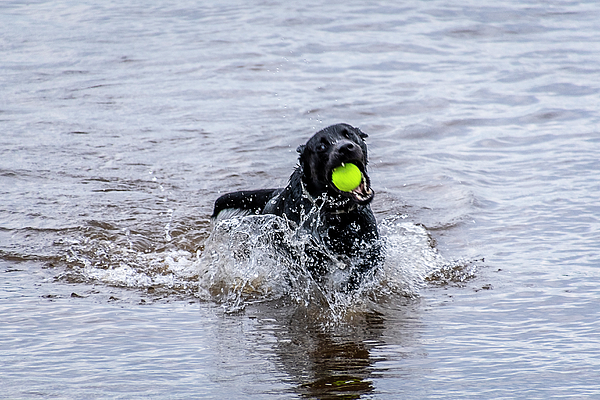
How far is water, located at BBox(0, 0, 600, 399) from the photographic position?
4.55 metres

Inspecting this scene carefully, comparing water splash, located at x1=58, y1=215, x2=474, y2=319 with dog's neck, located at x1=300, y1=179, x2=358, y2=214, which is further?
water splash, located at x1=58, y1=215, x2=474, y2=319

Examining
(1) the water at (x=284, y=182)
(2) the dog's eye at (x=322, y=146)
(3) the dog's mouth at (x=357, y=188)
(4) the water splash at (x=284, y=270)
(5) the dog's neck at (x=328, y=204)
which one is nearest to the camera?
(1) the water at (x=284, y=182)

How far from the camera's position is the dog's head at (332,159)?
212 inches

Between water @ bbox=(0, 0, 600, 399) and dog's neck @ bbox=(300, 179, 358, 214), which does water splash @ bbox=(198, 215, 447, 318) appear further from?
dog's neck @ bbox=(300, 179, 358, 214)

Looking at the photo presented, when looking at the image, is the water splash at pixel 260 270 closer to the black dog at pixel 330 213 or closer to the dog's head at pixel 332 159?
the black dog at pixel 330 213

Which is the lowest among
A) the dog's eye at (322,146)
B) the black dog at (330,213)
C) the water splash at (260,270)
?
the water splash at (260,270)

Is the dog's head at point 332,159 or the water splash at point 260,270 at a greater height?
the dog's head at point 332,159

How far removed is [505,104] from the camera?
39.8 feet

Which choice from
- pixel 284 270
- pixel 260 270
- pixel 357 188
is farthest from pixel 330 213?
pixel 260 270

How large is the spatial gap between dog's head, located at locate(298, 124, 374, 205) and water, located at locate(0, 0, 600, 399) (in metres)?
0.84

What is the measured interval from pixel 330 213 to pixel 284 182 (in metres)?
3.51

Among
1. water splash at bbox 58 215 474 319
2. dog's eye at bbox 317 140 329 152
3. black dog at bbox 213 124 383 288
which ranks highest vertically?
dog's eye at bbox 317 140 329 152

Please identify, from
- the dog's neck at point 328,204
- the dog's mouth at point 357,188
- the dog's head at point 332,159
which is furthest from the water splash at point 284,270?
the dog's mouth at point 357,188

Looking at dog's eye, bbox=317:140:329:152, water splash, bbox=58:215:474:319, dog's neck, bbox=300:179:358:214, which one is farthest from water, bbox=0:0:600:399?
dog's eye, bbox=317:140:329:152
